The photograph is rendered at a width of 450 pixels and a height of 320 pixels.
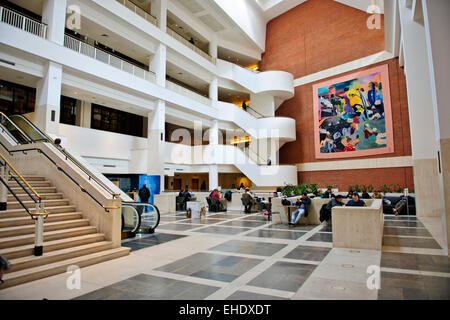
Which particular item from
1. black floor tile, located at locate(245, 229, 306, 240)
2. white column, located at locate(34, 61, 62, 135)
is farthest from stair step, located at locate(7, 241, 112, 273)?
white column, located at locate(34, 61, 62, 135)

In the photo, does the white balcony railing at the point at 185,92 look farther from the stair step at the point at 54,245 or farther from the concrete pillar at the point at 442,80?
the concrete pillar at the point at 442,80

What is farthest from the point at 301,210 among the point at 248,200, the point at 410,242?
the point at 248,200

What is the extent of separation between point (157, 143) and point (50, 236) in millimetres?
13192

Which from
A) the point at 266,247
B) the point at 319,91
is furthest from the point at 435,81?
the point at 319,91

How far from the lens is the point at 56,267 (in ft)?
15.2

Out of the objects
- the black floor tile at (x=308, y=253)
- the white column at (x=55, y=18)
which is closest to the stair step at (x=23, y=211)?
the black floor tile at (x=308, y=253)

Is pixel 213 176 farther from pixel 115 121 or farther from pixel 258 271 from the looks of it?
pixel 258 271

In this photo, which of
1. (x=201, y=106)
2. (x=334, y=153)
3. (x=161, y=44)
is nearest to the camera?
(x=161, y=44)

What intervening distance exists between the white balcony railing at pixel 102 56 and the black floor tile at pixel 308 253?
14226 mm

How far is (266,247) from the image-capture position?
645cm

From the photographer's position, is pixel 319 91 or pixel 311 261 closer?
pixel 311 261
